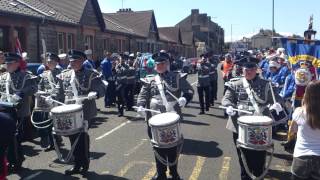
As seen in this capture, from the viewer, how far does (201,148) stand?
9156 millimetres

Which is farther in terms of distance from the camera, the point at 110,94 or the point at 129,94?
the point at 110,94

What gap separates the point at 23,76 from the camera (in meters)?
→ 7.90

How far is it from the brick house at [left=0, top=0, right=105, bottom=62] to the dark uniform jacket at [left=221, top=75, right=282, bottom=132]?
503 inches

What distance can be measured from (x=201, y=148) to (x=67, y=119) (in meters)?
3.27

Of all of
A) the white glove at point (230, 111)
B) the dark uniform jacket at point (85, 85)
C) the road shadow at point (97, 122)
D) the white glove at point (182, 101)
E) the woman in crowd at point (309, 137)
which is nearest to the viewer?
the woman in crowd at point (309, 137)

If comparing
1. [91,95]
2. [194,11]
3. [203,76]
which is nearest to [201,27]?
[194,11]

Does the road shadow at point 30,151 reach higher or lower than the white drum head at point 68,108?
lower

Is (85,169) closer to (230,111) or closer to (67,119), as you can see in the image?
(67,119)

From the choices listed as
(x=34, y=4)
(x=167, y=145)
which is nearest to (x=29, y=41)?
(x=34, y=4)

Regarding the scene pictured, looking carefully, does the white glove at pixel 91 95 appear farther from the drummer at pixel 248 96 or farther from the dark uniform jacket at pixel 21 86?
the drummer at pixel 248 96

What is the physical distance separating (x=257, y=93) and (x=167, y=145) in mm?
1556

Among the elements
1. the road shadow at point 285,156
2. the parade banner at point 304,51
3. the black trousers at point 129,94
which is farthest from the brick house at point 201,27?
Result: the road shadow at point 285,156

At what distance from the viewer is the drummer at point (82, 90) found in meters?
7.32

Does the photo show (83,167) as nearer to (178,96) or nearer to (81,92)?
(81,92)
